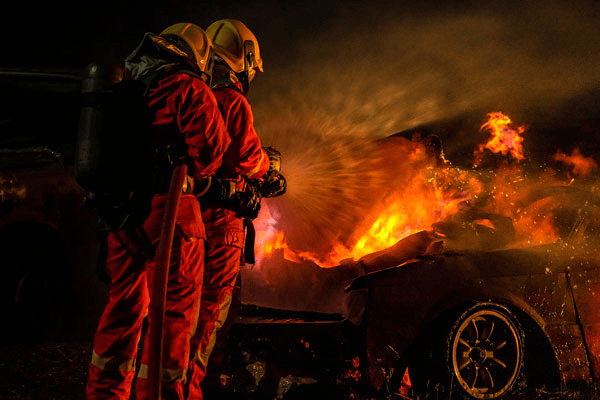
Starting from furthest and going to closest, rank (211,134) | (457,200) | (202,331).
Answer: (457,200) < (202,331) < (211,134)

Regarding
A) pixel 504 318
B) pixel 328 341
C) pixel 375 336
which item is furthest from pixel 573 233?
pixel 328 341

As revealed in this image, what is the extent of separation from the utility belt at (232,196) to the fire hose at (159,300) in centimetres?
66

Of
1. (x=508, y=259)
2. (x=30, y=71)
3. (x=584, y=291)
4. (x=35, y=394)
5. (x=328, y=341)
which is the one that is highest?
(x=30, y=71)

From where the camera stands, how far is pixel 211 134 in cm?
263

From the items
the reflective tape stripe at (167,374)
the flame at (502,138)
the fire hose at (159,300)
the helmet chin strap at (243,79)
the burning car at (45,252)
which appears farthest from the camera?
the flame at (502,138)

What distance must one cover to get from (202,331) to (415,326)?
4.86ft

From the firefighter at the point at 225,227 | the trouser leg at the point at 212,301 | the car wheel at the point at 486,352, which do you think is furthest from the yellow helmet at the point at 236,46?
the car wheel at the point at 486,352

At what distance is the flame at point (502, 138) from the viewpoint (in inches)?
219

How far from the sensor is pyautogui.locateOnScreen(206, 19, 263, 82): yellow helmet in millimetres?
3725

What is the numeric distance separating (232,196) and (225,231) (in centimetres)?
25

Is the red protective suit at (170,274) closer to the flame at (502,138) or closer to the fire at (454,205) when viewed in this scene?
the fire at (454,205)

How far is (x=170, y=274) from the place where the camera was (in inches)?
99.5

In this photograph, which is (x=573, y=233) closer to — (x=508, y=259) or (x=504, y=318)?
(x=508, y=259)

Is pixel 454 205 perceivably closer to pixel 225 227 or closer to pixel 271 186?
pixel 271 186
